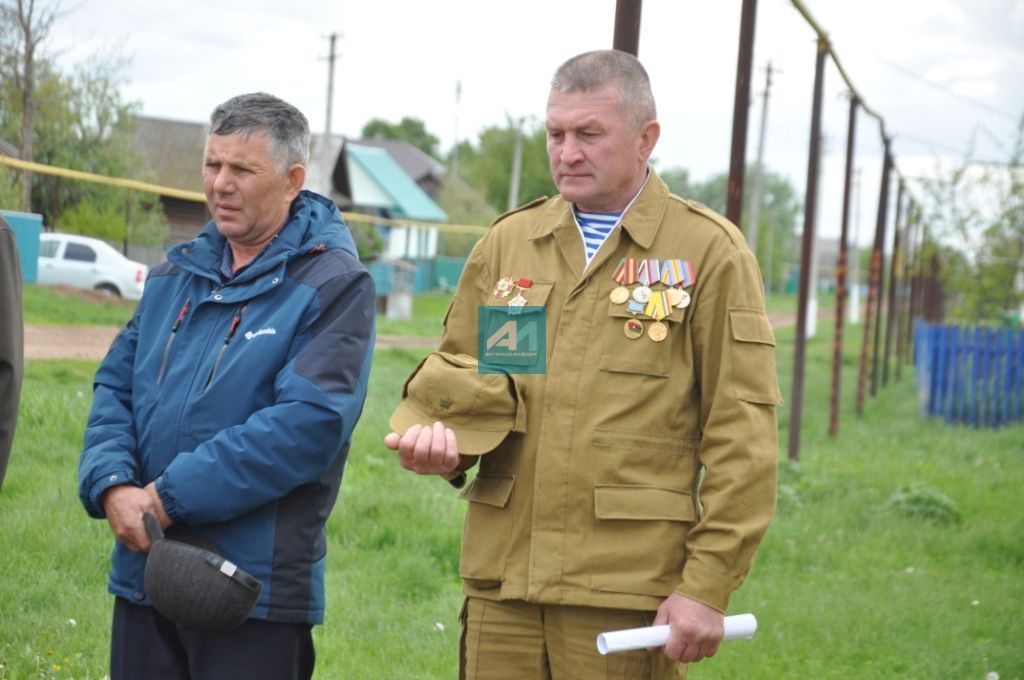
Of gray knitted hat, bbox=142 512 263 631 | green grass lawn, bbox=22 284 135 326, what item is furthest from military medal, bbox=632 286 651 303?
green grass lawn, bbox=22 284 135 326

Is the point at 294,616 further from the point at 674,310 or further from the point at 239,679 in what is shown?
the point at 674,310

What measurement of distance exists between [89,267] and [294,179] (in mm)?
4721

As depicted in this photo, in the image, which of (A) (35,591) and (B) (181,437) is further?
(A) (35,591)

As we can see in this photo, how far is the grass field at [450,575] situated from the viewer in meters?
5.32

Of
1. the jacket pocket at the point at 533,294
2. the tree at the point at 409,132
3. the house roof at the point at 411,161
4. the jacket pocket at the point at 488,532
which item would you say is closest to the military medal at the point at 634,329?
the jacket pocket at the point at 533,294

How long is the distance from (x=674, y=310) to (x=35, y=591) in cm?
354

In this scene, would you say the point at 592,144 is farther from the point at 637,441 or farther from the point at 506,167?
the point at 506,167

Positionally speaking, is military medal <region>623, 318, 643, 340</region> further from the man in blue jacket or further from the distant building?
the distant building

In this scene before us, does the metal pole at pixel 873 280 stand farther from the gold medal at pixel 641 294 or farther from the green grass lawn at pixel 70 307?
the gold medal at pixel 641 294

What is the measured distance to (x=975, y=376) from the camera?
18406 millimetres

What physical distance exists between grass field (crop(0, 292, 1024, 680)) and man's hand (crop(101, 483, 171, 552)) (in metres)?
1.82

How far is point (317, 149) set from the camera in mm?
36406

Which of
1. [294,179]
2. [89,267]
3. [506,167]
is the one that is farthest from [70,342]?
[506,167]

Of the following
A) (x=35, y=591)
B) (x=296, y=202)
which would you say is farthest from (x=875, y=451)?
(x=296, y=202)
